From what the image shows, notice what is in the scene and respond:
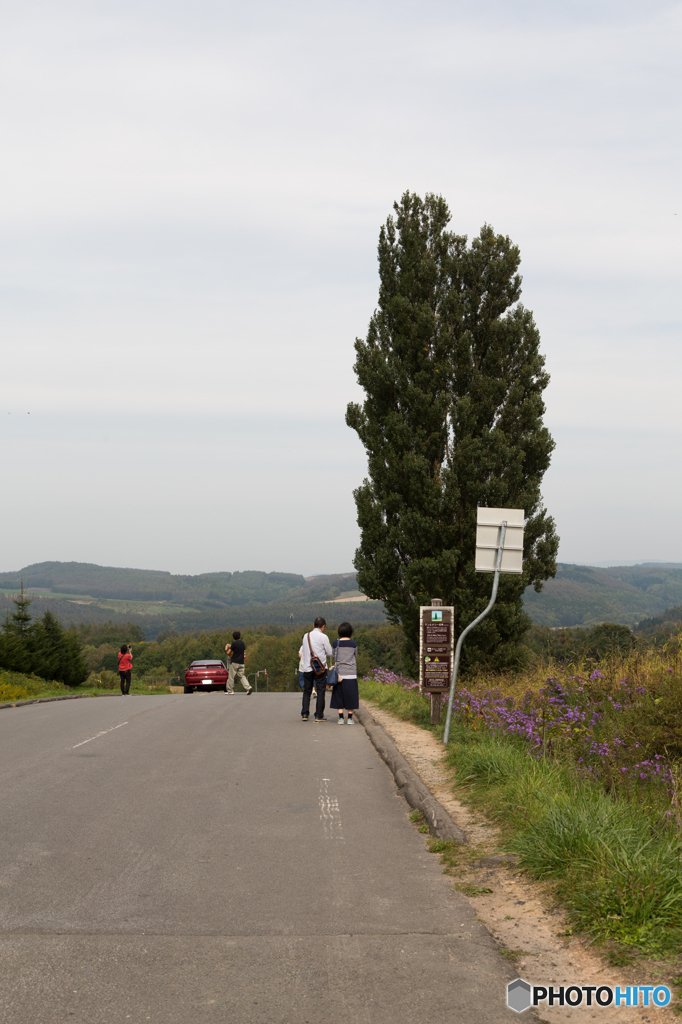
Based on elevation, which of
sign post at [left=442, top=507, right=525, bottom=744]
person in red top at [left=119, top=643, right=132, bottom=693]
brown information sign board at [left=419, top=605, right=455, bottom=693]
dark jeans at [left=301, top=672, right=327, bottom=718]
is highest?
sign post at [left=442, top=507, right=525, bottom=744]

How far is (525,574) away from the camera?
19844mm

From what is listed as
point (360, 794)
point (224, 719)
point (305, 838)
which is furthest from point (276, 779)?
point (224, 719)

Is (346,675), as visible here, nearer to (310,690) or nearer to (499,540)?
Result: (310,690)

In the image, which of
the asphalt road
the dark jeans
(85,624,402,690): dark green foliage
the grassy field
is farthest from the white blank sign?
(85,624,402,690): dark green foliage

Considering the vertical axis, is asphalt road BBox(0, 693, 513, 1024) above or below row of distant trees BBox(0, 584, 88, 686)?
above

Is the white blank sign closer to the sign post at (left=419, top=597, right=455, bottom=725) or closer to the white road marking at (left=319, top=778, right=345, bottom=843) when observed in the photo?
the sign post at (left=419, top=597, right=455, bottom=725)

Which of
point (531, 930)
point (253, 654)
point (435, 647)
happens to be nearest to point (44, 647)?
point (435, 647)

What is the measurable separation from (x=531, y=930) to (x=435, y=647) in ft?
25.5

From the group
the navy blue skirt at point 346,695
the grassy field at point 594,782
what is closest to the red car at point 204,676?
the navy blue skirt at point 346,695

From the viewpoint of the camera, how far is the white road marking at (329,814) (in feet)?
23.3

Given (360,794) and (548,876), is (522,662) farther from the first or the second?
(548,876)

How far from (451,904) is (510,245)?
18944 millimetres

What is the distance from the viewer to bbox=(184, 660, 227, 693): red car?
102 feet

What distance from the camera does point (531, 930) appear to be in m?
4.83
